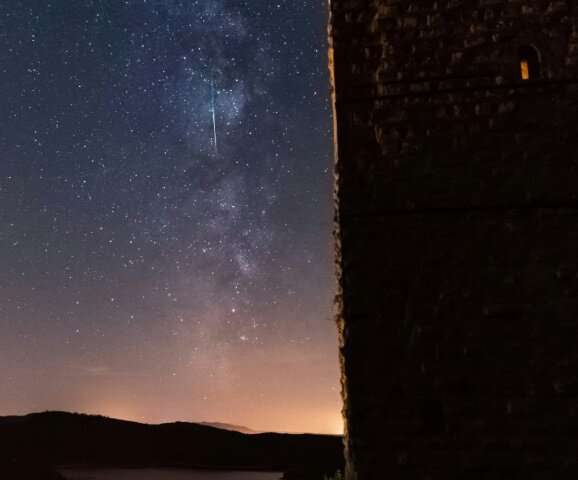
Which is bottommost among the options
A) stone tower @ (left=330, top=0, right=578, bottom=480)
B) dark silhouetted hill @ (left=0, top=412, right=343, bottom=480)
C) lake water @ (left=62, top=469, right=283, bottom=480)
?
lake water @ (left=62, top=469, right=283, bottom=480)

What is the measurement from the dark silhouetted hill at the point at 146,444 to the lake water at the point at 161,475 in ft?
4.02

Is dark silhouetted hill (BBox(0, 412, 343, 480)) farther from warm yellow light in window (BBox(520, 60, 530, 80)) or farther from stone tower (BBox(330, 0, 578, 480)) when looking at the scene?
warm yellow light in window (BBox(520, 60, 530, 80))

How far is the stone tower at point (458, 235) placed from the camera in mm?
3877

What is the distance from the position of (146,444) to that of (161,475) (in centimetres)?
367

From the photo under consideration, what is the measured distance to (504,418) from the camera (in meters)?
3.87

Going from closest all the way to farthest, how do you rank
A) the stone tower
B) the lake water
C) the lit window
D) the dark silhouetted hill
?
the stone tower < the lit window < the lake water < the dark silhouetted hill

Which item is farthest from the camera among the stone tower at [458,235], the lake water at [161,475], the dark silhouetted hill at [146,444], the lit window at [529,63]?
the dark silhouetted hill at [146,444]

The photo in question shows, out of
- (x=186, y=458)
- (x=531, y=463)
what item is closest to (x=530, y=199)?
(x=531, y=463)

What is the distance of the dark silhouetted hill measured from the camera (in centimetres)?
1598

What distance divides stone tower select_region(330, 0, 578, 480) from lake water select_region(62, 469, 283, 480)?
33.1 ft

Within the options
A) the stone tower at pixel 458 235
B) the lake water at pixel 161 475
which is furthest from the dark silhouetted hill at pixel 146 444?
the stone tower at pixel 458 235

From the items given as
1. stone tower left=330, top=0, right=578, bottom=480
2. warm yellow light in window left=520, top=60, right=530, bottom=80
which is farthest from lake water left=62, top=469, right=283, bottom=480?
warm yellow light in window left=520, top=60, right=530, bottom=80

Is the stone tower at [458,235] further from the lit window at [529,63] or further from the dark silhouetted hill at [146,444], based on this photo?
the dark silhouetted hill at [146,444]

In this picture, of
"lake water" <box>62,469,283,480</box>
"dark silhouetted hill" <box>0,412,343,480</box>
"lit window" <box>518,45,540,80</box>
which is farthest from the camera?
"dark silhouetted hill" <box>0,412,343,480</box>
